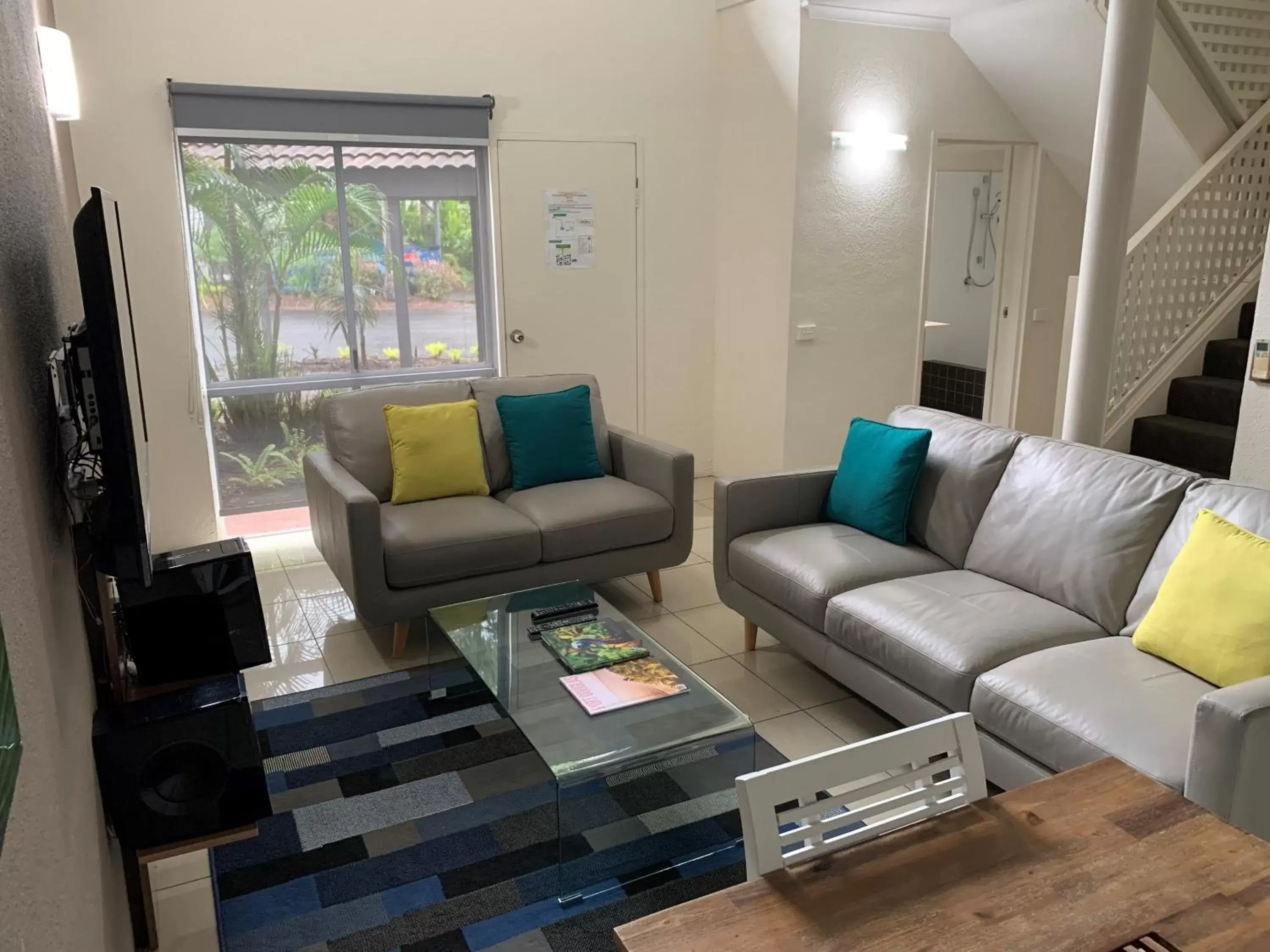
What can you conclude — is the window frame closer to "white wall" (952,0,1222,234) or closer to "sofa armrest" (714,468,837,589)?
"sofa armrest" (714,468,837,589)

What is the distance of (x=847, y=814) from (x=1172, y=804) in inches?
20.0

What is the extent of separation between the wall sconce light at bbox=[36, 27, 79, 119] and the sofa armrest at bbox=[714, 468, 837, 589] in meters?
2.49

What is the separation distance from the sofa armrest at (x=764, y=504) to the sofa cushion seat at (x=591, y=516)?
1.25ft

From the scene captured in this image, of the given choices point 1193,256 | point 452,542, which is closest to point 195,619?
point 452,542

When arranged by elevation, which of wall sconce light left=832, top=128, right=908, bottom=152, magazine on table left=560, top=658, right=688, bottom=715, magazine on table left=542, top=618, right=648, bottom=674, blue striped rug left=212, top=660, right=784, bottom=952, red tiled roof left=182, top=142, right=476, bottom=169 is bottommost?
blue striped rug left=212, top=660, right=784, bottom=952

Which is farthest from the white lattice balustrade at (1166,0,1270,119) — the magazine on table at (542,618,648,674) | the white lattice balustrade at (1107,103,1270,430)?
the magazine on table at (542,618,648,674)

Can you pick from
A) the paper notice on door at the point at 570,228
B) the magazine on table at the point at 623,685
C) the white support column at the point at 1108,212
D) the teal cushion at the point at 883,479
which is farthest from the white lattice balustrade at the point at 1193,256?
the magazine on table at the point at 623,685

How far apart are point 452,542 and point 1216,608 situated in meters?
2.37

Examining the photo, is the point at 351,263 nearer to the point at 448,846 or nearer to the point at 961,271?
the point at 448,846

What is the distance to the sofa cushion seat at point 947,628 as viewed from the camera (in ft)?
8.42

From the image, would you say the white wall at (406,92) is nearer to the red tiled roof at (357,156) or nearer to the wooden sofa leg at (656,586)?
the red tiled roof at (357,156)

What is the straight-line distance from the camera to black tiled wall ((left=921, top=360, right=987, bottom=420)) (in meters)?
7.03

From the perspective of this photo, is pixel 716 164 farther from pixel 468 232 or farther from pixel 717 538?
pixel 717 538

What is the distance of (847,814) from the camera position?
1.48 meters
